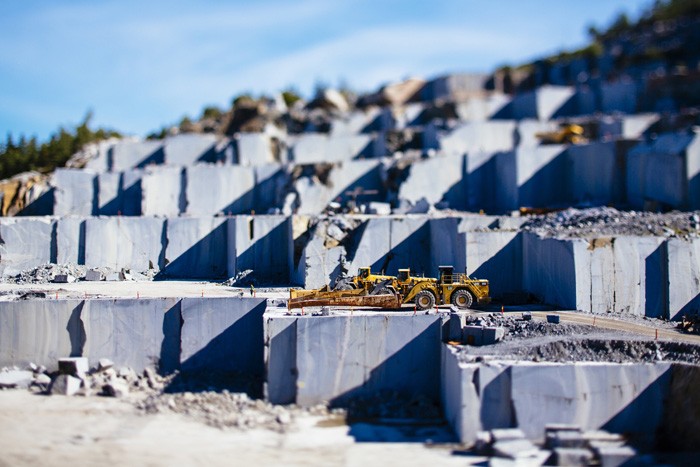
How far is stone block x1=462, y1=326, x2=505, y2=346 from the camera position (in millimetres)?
17109

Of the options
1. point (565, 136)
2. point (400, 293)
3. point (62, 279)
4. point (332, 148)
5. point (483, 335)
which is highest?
point (565, 136)

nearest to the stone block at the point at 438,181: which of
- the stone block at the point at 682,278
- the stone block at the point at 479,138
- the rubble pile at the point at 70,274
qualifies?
the stone block at the point at 479,138

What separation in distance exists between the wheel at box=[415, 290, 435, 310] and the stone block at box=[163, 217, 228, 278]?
9201 millimetres

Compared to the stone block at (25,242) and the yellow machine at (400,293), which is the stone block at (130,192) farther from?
the yellow machine at (400,293)

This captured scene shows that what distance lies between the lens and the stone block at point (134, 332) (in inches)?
778

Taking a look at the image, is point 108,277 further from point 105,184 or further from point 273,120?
point 273,120

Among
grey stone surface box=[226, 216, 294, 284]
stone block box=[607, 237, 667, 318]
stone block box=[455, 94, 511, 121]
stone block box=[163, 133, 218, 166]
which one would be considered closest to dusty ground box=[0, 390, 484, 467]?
stone block box=[607, 237, 667, 318]

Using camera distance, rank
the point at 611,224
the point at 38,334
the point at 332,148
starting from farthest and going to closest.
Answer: the point at 332,148 → the point at 611,224 → the point at 38,334

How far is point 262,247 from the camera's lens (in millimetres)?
25891

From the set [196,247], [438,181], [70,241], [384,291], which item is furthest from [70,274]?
[438,181]

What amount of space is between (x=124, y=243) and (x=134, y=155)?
35.8 ft

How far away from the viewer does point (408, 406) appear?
56.5 ft

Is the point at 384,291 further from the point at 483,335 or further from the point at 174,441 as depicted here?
the point at 174,441

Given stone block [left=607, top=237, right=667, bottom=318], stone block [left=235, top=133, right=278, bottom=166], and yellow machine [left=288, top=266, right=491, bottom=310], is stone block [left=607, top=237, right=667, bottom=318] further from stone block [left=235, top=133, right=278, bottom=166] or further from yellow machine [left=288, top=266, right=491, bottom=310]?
stone block [left=235, top=133, right=278, bottom=166]
